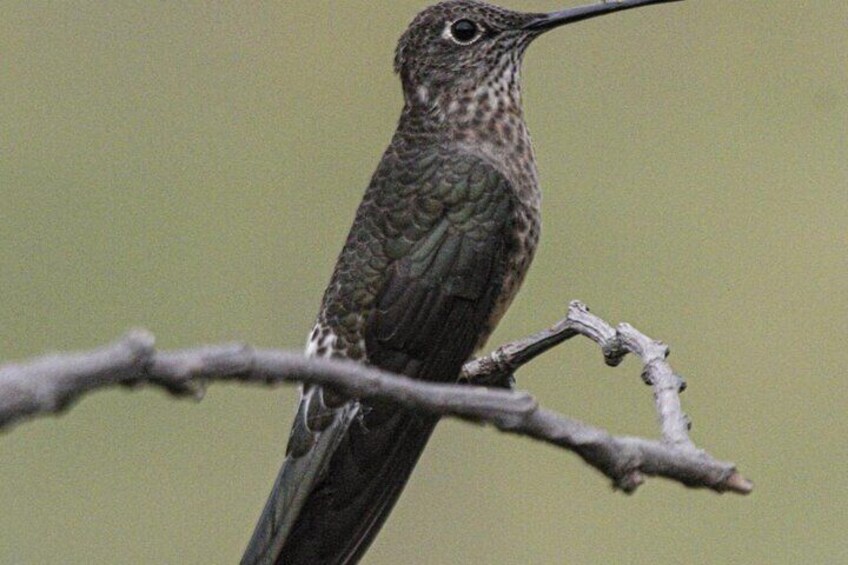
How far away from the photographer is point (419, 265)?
4051 mm

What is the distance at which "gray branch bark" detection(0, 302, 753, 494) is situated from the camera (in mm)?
1355

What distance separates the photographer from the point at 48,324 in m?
7.02

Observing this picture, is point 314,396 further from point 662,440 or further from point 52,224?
point 52,224

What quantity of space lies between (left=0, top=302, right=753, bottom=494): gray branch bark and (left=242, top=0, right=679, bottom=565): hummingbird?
139 cm

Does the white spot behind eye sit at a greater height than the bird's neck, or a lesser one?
greater

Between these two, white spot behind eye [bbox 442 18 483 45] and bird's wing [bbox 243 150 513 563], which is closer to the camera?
bird's wing [bbox 243 150 513 563]

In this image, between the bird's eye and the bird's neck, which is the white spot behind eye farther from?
the bird's neck

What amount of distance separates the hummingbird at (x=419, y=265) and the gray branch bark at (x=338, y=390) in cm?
139

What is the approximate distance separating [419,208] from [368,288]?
29 centimetres

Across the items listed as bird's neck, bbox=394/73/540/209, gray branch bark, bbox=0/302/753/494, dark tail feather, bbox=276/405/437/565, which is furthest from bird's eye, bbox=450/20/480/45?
gray branch bark, bbox=0/302/753/494

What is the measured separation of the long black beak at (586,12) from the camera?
13.9 ft

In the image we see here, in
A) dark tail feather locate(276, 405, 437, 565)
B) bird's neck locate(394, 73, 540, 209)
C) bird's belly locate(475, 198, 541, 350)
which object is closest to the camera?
dark tail feather locate(276, 405, 437, 565)

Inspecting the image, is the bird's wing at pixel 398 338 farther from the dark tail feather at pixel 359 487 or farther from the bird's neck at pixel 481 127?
A: the bird's neck at pixel 481 127

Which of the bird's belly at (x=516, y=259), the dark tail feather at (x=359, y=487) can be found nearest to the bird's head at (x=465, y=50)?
the bird's belly at (x=516, y=259)
